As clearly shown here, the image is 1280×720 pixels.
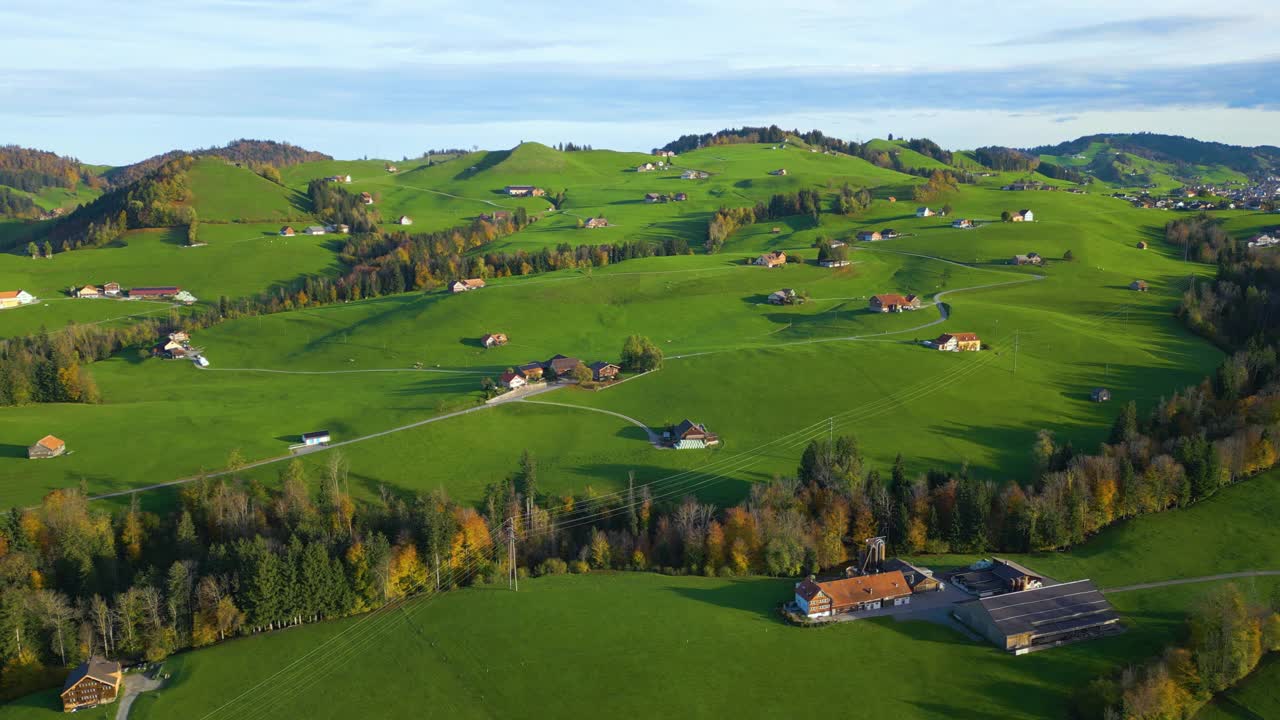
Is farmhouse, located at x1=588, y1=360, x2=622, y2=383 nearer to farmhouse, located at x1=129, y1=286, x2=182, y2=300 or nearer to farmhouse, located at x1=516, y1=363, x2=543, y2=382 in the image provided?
farmhouse, located at x1=516, y1=363, x2=543, y2=382

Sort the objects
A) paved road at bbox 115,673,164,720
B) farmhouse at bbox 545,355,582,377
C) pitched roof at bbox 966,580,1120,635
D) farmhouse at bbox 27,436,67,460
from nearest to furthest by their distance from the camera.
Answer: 1. paved road at bbox 115,673,164,720
2. pitched roof at bbox 966,580,1120,635
3. farmhouse at bbox 27,436,67,460
4. farmhouse at bbox 545,355,582,377

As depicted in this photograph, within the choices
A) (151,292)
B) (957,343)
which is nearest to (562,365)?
(957,343)

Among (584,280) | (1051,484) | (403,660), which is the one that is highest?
(584,280)

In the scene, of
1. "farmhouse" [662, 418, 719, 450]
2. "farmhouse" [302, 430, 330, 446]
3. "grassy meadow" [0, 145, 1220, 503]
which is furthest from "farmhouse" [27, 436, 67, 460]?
"farmhouse" [662, 418, 719, 450]

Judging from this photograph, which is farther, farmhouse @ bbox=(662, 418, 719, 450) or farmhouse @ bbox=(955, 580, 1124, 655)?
farmhouse @ bbox=(662, 418, 719, 450)

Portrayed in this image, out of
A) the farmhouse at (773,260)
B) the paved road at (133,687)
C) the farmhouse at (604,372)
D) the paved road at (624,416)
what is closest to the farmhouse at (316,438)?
the paved road at (624,416)

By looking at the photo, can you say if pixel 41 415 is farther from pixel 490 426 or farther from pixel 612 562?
pixel 612 562

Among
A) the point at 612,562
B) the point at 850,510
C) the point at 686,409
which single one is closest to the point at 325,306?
the point at 686,409

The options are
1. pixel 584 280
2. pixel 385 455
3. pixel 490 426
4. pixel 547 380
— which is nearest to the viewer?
pixel 385 455
